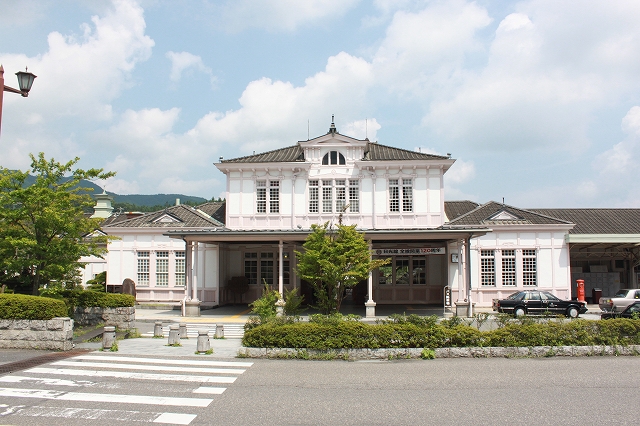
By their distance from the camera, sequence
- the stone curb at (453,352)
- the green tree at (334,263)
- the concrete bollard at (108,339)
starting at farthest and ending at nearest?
the green tree at (334,263) → the concrete bollard at (108,339) → the stone curb at (453,352)

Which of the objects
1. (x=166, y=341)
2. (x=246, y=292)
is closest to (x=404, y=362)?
(x=166, y=341)

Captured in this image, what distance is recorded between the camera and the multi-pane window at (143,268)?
93.9 feet

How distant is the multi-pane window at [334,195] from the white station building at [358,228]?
0.17ft

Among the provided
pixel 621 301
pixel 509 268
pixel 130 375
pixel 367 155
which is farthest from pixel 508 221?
pixel 130 375

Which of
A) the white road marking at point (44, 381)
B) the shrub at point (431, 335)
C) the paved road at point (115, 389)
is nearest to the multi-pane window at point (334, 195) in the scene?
the shrub at point (431, 335)

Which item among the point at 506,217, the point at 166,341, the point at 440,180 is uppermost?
the point at 440,180

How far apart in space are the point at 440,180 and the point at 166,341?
16374mm

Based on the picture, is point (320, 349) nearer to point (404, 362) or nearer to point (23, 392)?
point (404, 362)

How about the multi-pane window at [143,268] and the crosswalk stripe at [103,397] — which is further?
the multi-pane window at [143,268]

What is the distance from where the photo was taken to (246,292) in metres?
29.0

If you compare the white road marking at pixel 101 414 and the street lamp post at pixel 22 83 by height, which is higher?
the street lamp post at pixel 22 83

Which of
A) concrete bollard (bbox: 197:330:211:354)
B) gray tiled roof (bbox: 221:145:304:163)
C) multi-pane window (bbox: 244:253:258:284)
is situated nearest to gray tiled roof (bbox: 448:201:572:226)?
gray tiled roof (bbox: 221:145:304:163)

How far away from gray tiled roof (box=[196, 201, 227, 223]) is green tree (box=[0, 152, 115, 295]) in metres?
13.3

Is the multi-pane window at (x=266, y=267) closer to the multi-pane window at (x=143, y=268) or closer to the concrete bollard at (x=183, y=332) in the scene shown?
the multi-pane window at (x=143, y=268)
